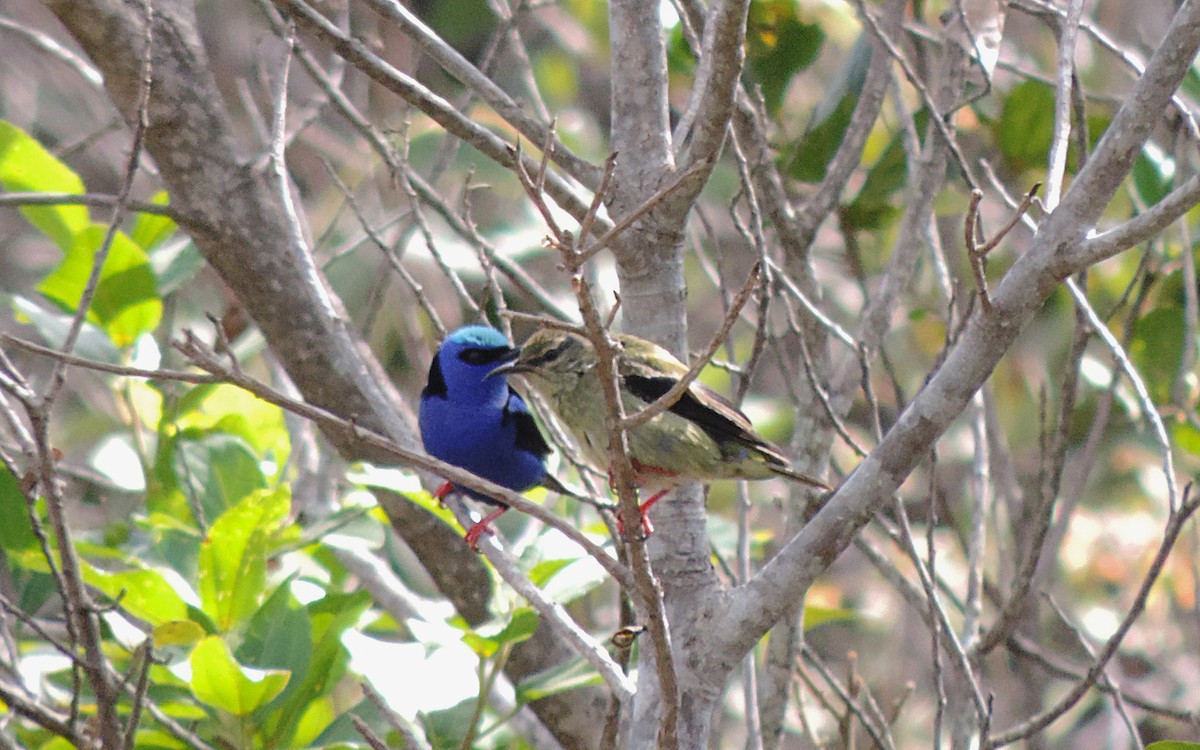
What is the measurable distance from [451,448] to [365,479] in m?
0.45

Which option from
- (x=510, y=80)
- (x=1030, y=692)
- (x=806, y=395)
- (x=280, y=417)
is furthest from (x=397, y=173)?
(x=510, y=80)

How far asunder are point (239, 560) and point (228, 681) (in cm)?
43

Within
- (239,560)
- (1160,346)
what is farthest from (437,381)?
(1160,346)

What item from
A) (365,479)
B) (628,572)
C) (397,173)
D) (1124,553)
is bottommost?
(628,572)

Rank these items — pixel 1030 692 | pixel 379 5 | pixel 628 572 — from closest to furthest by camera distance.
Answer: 1. pixel 628 572
2. pixel 379 5
3. pixel 1030 692

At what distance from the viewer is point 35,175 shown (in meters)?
3.99

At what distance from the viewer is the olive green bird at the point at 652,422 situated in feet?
12.1

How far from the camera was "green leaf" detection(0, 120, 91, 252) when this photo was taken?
13.0 ft

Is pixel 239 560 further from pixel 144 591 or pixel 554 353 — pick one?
pixel 554 353

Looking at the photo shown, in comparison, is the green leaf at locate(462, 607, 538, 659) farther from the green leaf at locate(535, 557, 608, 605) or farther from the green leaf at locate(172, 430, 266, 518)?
the green leaf at locate(172, 430, 266, 518)

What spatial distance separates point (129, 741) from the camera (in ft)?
8.11

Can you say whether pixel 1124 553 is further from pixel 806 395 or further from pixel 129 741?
pixel 129 741

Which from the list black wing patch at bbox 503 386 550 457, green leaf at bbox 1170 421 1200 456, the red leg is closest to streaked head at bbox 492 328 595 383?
black wing patch at bbox 503 386 550 457

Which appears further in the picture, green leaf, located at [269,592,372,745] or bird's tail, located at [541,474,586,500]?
bird's tail, located at [541,474,586,500]
